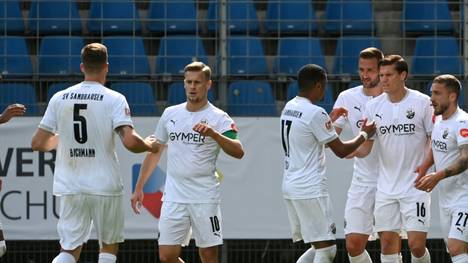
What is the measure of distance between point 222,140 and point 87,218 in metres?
1.44

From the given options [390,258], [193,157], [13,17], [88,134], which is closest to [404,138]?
[390,258]

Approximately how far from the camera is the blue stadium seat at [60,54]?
15891 millimetres

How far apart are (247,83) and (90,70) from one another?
500 cm

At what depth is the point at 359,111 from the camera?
12.2m

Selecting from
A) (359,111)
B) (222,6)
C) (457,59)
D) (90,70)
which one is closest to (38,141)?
(90,70)

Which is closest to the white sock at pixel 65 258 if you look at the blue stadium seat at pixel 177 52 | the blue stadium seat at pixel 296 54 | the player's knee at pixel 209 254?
the player's knee at pixel 209 254

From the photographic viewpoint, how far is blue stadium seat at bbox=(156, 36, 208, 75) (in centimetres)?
1598

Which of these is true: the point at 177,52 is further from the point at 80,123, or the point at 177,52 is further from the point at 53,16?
the point at 80,123

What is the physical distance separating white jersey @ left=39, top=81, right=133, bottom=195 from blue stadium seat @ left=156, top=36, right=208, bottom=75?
5333 millimetres

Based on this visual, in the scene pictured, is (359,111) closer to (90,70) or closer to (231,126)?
(231,126)

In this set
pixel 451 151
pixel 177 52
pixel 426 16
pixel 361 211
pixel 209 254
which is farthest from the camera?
pixel 426 16

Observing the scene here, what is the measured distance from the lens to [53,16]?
1670 centimetres

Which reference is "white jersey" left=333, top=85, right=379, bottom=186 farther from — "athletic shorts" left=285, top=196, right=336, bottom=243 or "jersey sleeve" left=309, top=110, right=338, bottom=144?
"jersey sleeve" left=309, top=110, right=338, bottom=144

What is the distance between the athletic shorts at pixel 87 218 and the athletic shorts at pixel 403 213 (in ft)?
8.87
